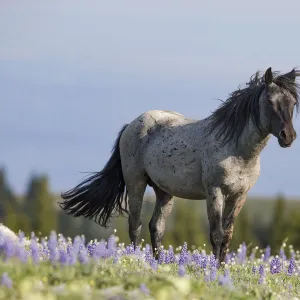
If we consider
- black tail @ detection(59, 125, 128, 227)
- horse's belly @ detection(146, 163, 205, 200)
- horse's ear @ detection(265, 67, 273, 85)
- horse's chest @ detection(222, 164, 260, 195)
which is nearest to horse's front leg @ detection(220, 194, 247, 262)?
horse's chest @ detection(222, 164, 260, 195)

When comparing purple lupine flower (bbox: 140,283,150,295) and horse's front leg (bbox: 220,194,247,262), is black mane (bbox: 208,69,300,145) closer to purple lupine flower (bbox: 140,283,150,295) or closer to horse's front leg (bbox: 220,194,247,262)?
horse's front leg (bbox: 220,194,247,262)

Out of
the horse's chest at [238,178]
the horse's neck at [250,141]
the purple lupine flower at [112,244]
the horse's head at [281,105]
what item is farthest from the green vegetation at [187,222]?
the purple lupine flower at [112,244]

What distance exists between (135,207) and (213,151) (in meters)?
2.48

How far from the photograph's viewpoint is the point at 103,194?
15.2 meters

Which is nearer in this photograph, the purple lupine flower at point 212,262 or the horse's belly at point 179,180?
the purple lupine flower at point 212,262

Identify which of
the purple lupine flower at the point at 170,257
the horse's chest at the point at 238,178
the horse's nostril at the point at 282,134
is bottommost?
the purple lupine flower at the point at 170,257

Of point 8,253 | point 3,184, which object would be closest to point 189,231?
point 3,184

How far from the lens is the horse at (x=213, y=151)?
12234 mm

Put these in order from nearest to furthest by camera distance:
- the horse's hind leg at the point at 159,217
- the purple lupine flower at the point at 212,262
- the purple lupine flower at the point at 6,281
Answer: the purple lupine flower at the point at 6,281 → the purple lupine flower at the point at 212,262 → the horse's hind leg at the point at 159,217

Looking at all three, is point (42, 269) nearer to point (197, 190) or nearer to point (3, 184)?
point (197, 190)

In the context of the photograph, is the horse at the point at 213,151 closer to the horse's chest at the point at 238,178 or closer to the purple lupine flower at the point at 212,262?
the horse's chest at the point at 238,178

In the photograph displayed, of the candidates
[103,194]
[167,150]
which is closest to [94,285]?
[167,150]

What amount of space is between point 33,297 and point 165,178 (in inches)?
279

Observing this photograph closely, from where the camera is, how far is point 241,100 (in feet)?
41.5
